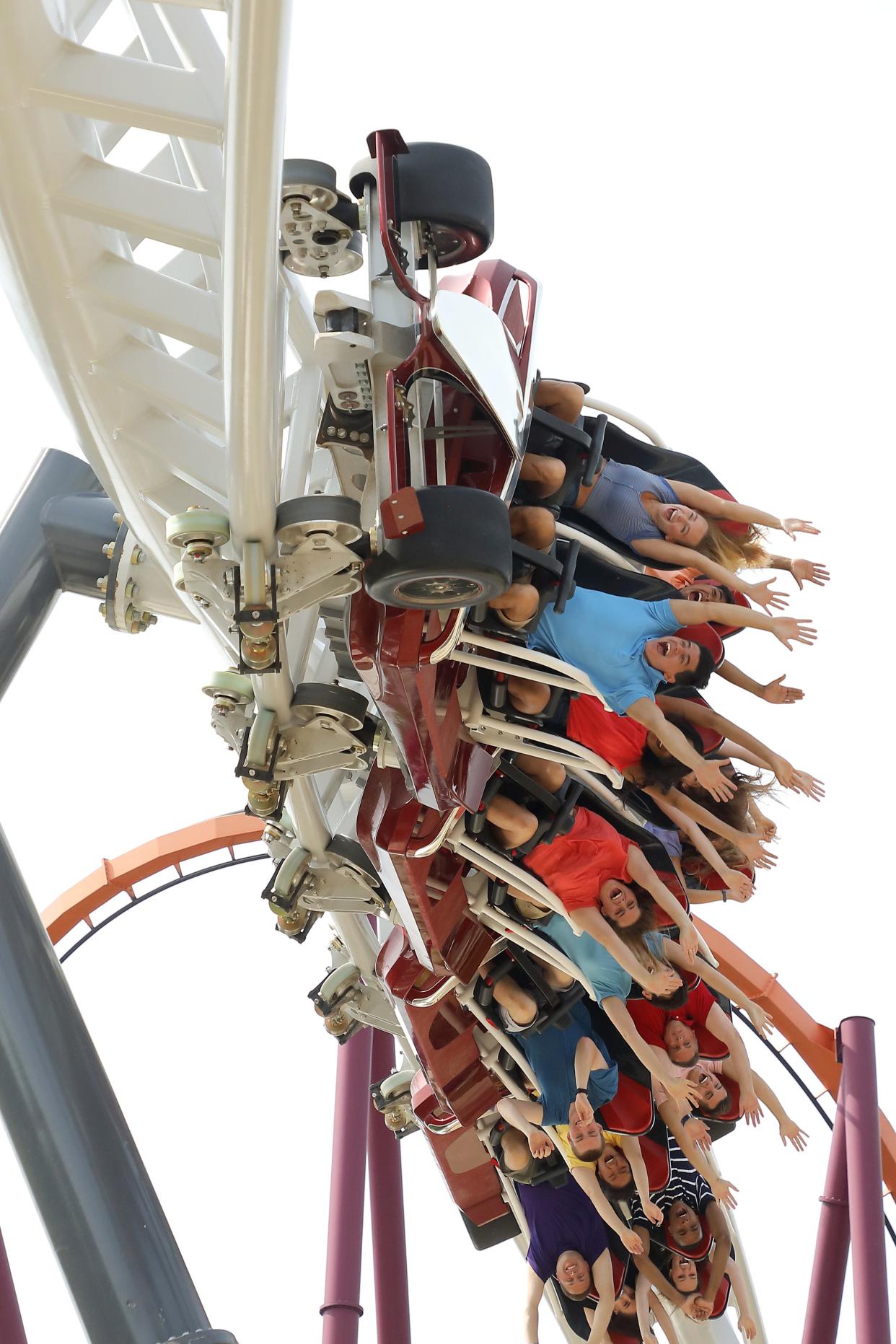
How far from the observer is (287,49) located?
134 inches

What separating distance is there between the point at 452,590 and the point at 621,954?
7.43 feet

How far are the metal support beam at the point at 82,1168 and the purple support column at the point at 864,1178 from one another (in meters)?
5.34

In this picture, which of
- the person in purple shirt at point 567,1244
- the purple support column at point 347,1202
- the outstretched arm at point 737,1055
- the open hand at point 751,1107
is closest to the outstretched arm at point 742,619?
the outstretched arm at point 737,1055

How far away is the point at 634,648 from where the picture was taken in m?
5.43

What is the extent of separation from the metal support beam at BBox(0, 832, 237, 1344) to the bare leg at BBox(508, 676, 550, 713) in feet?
6.38

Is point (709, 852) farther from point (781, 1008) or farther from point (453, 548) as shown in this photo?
point (781, 1008)

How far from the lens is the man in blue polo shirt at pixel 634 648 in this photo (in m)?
5.41

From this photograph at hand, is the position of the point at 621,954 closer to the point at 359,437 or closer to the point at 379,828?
the point at 379,828

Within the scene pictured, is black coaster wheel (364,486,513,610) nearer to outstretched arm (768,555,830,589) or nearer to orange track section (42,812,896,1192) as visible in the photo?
outstretched arm (768,555,830,589)

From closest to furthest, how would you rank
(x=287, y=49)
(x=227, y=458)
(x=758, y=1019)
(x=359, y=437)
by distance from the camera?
(x=287, y=49) < (x=227, y=458) < (x=359, y=437) < (x=758, y=1019)

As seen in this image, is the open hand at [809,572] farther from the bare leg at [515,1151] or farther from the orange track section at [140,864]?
the orange track section at [140,864]

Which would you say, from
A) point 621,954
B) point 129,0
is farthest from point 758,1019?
point 129,0

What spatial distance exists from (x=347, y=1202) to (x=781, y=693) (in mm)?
5013

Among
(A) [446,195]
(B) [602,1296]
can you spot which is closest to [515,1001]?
(B) [602,1296]
